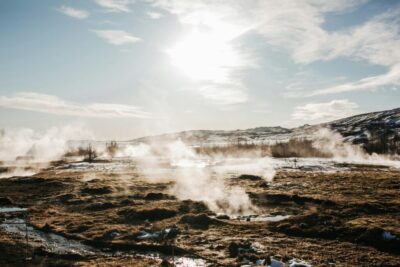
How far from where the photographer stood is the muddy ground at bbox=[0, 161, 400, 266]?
26.4 metres

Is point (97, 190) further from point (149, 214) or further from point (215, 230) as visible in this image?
point (215, 230)

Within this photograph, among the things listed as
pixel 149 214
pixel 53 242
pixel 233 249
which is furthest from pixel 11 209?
pixel 233 249

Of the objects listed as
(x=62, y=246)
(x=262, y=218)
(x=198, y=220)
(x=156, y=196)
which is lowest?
(x=62, y=246)

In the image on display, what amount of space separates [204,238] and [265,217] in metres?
10.4

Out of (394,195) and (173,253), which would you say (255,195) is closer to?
(394,195)

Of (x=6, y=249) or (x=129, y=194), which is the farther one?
(x=129, y=194)

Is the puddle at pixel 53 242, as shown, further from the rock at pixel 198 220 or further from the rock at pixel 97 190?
the rock at pixel 97 190

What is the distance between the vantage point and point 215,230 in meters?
34.1

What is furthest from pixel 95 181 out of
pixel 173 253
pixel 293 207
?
pixel 173 253

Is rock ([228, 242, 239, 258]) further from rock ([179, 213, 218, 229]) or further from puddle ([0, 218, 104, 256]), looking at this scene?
puddle ([0, 218, 104, 256])

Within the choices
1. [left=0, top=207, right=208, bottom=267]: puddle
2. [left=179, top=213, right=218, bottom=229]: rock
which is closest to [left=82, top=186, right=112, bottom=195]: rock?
[left=0, top=207, right=208, bottom=267]: puddle

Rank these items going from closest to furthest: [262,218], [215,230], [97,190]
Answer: [215,230] < [262,218] < [97,190]

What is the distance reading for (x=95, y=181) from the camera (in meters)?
74.4

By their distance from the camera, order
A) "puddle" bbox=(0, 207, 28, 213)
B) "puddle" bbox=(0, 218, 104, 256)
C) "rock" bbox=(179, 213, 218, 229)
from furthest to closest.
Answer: "puddle" bbox=(0, 207, 28, 213), "rock" bbox=(179, 213, 218, 229), "puddle" bbox=(0, 218, 104, 256)
